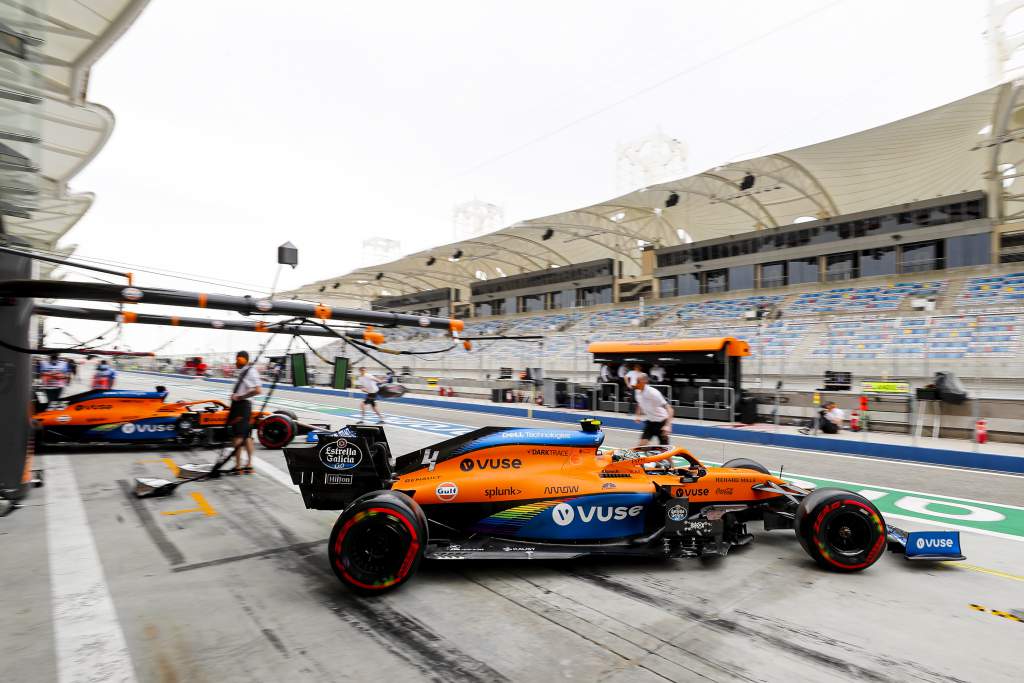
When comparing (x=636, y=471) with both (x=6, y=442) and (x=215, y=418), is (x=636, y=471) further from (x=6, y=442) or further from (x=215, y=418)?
(x=215, y=418)

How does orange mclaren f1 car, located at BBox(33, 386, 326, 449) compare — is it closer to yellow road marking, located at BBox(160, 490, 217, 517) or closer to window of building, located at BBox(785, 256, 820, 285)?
yellow road marking, located at BBox(160, 490, 217, 517)

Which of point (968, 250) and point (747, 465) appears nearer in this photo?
point (747, 465)

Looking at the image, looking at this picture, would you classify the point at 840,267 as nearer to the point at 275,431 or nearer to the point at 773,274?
the point at 773,274

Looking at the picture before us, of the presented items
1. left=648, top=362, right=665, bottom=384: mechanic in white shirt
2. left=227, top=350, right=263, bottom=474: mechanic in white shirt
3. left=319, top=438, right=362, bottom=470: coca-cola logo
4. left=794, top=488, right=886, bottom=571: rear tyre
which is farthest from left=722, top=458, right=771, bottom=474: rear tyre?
A: left=648, top=362, right=665, bottom=384: mechanic in white shirt

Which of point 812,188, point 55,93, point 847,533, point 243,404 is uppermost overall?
point 812,188

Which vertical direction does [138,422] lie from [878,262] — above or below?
below

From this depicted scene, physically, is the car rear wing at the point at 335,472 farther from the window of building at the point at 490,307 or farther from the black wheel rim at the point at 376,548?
the window of building at the point at 490,307

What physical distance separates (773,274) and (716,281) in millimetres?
3563

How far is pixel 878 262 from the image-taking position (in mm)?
27406

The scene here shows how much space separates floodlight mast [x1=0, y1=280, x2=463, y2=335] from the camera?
551cm

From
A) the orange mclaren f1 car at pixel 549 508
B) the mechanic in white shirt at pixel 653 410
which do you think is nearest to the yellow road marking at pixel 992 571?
the orange mclaren f1 car at pixel 549 508

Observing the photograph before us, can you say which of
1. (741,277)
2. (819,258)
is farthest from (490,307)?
(819,258)

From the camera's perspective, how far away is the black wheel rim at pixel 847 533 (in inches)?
161

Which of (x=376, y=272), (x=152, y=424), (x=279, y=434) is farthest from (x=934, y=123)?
(x=376, y=272)
